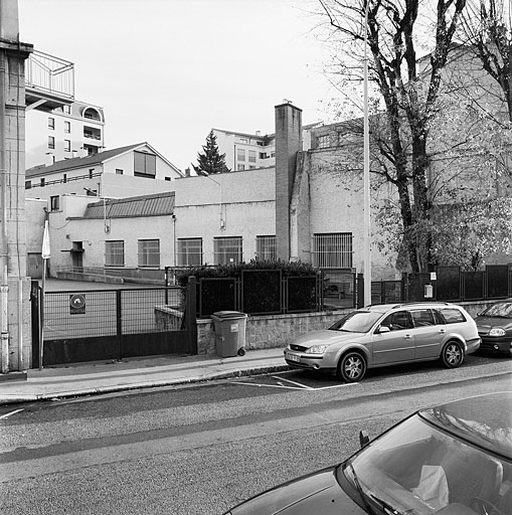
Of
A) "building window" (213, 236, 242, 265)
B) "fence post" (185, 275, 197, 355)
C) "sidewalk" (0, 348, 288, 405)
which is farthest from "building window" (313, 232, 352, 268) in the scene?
"fence post" (185, 275, 197, 355)

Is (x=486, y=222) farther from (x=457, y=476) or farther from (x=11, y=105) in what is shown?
(x=457, y=476)

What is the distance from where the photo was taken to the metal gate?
11.6 meters

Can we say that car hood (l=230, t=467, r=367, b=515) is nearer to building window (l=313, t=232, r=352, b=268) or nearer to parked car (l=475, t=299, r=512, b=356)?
parked car (l=475, t=299, r=512, b=356)

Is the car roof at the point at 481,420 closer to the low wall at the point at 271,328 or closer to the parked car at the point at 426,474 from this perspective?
the parked car at the point at 426,474

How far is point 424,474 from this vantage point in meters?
2.71

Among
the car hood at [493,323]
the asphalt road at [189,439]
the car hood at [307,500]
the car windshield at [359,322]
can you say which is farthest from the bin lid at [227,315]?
the car hood at [307,500]

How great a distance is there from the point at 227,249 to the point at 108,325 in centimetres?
2071

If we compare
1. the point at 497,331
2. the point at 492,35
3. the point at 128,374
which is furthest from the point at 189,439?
the point at 492,35

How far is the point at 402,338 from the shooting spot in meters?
11.0

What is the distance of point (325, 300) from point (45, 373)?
819 centimetres

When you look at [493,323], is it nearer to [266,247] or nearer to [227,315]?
[227,315]

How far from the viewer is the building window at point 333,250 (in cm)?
2733

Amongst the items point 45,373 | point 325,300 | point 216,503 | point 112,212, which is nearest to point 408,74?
point 325,300

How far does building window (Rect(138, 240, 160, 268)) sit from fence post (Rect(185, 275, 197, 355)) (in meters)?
25.5
